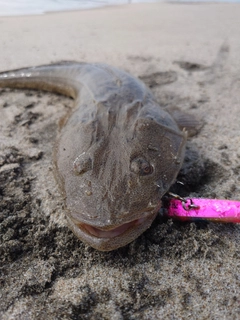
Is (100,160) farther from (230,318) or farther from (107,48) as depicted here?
(107,48)

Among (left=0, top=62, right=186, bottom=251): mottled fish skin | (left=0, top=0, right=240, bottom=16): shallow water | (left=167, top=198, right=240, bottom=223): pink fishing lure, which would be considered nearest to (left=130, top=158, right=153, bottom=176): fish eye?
(left=0, top=62, right=186, bottom=251): mottled fish skin

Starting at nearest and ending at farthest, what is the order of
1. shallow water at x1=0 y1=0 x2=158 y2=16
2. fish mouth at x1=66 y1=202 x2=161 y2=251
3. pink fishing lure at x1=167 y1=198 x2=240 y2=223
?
fish mouth at x1=66 y1=202 x2=161 y2=251
pink fishing lure at x1=167 y1=198 x2=240 y2=223
shallow water at x1=0 y1=0 x2=158 y2=16

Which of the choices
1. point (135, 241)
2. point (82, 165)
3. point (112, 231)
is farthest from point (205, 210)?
Answer: point (82, 165)

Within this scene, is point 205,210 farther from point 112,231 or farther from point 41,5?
point 41,5

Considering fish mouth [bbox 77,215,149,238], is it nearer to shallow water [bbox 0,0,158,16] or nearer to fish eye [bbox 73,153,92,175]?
fish eye [bbox 73,153,92,175]

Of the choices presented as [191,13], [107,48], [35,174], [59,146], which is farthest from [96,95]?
[191,13]
